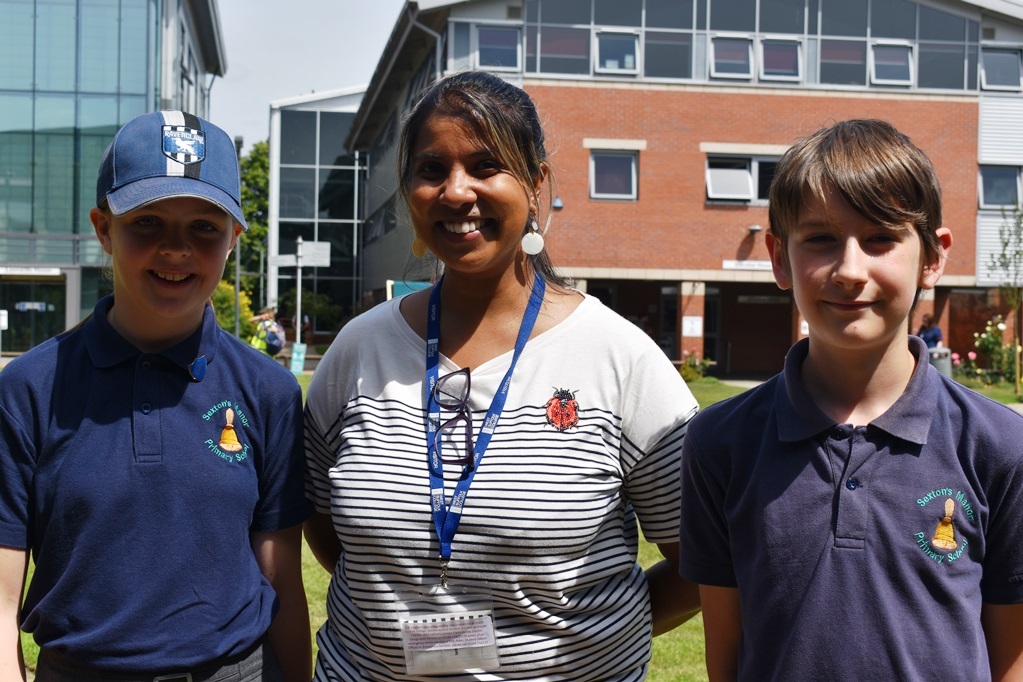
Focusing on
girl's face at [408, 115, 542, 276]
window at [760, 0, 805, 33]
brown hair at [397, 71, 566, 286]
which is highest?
window at [760, 0, 805, 33]

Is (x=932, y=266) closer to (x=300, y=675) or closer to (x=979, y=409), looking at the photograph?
(x=979, y=409)

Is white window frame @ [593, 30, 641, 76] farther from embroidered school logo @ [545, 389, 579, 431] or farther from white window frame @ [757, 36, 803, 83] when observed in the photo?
embroidered school logo @ [545, 389, 579, 431]

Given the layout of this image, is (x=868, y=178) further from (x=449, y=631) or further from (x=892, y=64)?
(x=892, y=64)

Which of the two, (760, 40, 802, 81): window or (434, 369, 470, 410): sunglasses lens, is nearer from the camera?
(434, 369, 470, 410): sunglasses lens

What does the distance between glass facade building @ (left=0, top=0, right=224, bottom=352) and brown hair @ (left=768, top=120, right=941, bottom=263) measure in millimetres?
27110

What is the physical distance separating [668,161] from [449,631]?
24941 mm

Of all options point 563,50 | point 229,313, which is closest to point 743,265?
point 563,50

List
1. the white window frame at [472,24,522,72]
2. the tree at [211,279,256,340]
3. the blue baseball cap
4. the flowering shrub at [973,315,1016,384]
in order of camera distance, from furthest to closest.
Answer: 1. the tree at [211,279,256,340]
2. the white window frame at [472,24,522,72]
3. the flowering shrub at [973,315,1016,384]
4. the blue baseball cap

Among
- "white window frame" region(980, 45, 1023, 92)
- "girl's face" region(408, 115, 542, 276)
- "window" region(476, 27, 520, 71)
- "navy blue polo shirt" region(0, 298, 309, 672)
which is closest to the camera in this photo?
"navy blue polo shirt" region(0, 298, 309, 672)

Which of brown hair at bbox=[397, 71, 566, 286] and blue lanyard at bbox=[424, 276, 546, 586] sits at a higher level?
brown hair at bbox=[397, 71, 566, 286]

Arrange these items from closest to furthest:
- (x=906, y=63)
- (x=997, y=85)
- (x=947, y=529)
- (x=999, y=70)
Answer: (x=947, y=529) → (x=906, y=63) → (x=997, y=85) → (x=999, y=70)

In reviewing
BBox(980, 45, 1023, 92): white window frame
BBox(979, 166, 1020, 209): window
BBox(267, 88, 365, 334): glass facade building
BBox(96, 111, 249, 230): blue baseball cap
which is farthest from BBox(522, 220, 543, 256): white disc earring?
BBox(267, 88, 365, 334): glass facade building

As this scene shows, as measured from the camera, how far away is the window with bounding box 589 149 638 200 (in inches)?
1033

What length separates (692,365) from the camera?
25797mm
